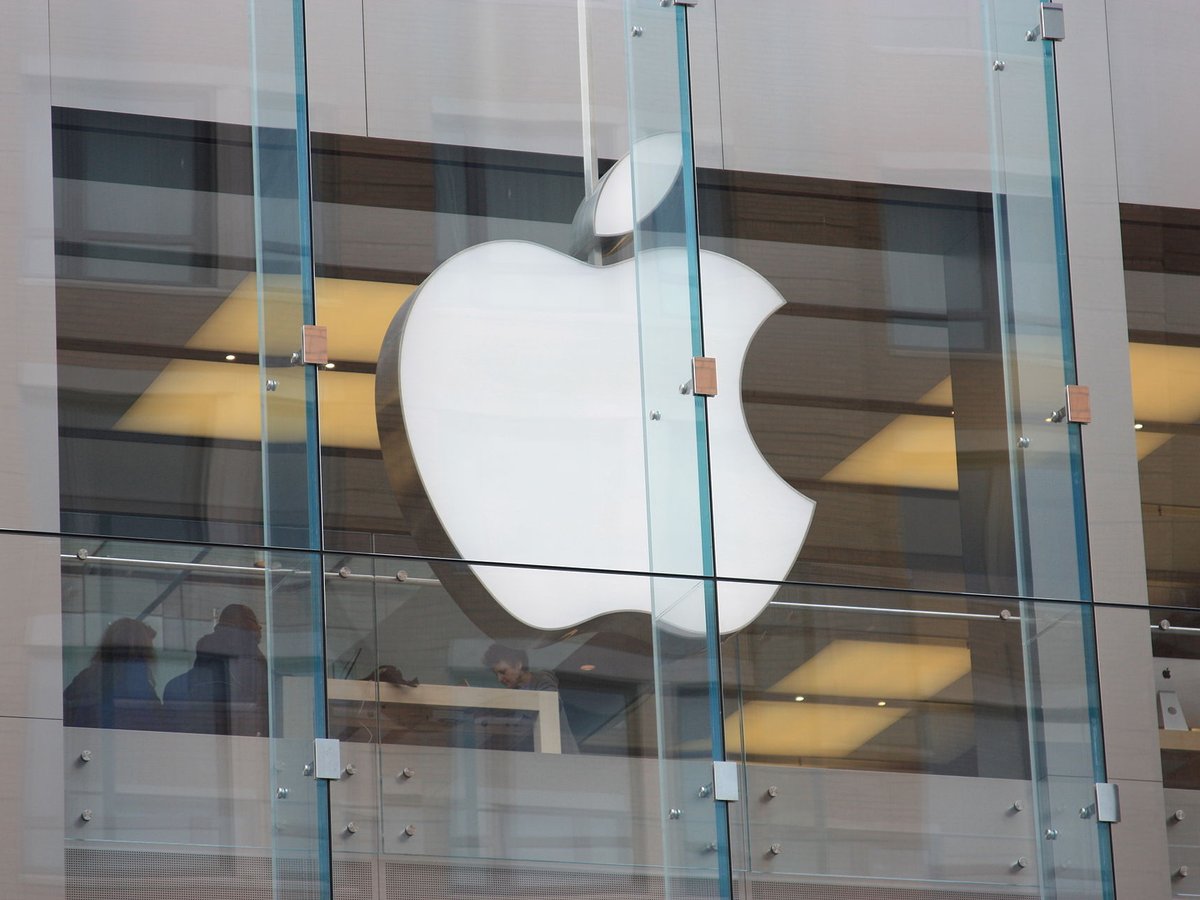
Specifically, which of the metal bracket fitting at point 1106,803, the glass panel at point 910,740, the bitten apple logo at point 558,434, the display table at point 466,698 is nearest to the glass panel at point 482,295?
the bitten apple logo at point 558,434

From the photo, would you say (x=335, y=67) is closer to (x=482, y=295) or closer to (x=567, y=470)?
(x=482, y=295)

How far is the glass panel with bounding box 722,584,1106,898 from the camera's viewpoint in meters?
6.00

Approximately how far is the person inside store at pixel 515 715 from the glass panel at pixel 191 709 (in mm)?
533

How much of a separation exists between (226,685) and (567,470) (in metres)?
1.23

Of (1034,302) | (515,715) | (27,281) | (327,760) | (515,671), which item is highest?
(1034,302)

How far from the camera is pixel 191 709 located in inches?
218

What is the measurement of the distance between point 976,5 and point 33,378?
136 inches

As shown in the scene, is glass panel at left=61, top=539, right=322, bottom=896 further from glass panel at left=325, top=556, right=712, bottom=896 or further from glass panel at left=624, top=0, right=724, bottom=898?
glass panel at left=624, top=0, right=724, bottom=898

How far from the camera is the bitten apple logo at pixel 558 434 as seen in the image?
602cm

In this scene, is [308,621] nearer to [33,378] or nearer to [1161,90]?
[33,378]

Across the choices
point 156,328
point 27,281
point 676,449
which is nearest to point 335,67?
point 156,328

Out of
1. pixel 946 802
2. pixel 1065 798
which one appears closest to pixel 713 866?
pixel 946 802

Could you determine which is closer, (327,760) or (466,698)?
(327,760)

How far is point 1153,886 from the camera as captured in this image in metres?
6.36
